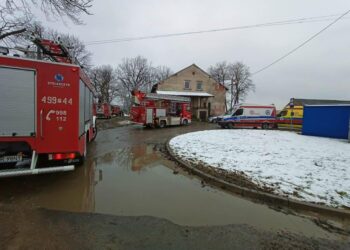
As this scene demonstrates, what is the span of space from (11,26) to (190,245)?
57.3 feet

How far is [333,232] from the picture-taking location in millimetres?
4145

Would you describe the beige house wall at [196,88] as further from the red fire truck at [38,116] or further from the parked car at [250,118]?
the red fire truck at [38,116]

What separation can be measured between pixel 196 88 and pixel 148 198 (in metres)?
39.7

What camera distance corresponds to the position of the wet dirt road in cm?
443

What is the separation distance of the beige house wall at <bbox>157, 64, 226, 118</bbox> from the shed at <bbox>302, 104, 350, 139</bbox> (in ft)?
78.0

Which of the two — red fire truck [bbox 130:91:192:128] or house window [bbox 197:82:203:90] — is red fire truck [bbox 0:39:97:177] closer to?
red fire truck [bbox 130:91:192:128]

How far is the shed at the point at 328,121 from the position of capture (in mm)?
16600

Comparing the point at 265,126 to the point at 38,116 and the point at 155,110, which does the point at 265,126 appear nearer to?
the point at 155,110

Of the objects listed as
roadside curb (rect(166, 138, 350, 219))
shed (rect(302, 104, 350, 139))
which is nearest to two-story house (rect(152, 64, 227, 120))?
shed (rect(302, 104, 350, 139))

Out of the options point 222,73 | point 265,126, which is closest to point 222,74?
point 222,73

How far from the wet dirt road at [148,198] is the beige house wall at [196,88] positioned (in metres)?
35.0

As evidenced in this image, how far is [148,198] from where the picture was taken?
17.8 ft

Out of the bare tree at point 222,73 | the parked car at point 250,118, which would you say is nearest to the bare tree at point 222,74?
the bare tree at point 222,73

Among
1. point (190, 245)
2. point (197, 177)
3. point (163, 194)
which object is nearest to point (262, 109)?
point (197, 177)
